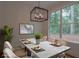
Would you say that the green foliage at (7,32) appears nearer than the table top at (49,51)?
No

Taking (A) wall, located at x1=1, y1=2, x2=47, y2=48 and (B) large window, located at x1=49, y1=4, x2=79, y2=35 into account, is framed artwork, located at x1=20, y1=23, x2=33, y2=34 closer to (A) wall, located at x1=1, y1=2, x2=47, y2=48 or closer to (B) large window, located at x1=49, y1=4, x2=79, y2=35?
(A) wall, located at x1=1, y1=2, x2=47, y2=48

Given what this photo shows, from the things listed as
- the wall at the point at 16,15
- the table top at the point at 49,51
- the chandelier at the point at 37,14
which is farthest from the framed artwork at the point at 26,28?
the table top at the point at 49,51

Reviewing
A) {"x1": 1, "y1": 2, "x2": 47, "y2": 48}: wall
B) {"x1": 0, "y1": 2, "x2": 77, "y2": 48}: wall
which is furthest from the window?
{"x1": 1, "y1": 2, "x2": 47, "y2": 48}: wall

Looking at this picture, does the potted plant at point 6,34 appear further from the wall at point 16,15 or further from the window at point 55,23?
the window at point 55,23

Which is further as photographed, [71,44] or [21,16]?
[21,16]

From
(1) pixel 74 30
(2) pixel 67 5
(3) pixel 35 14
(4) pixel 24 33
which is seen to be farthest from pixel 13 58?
(3) pixel 35 14

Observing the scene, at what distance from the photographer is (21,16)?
488 cm

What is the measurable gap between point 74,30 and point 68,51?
1.59 ft

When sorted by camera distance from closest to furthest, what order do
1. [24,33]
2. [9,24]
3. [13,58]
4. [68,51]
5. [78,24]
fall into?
1. [13,58]
2. [68,51]
3. [78,24]
4. [24,33]
5. [9,24]

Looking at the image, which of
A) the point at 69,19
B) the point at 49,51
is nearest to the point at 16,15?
the point at 69,19

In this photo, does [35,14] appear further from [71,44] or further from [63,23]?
[71,44]

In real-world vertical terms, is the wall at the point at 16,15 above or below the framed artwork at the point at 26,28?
above

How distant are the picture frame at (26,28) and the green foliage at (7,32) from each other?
456 millimetres

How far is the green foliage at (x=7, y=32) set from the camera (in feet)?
17.4
